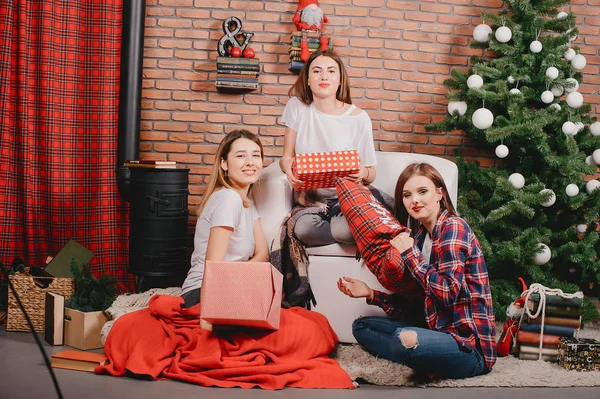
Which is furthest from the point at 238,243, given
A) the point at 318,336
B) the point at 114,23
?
the point at 114,23

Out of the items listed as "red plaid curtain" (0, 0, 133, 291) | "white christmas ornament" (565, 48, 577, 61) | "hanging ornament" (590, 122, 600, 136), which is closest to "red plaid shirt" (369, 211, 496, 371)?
"hanging ornament" (590, 122, 600, 136)

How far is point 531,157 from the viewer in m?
3.88

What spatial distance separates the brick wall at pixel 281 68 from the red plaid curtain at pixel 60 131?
0.31 metres

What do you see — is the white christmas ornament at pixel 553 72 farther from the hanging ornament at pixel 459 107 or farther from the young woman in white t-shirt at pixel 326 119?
the young woman in white t-shirt at pixel 326 119

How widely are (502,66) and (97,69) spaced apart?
102 inches

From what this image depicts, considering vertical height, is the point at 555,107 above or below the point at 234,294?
above

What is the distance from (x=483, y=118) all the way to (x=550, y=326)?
4.46 feet

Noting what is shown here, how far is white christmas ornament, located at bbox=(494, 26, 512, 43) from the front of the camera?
12.4 ft

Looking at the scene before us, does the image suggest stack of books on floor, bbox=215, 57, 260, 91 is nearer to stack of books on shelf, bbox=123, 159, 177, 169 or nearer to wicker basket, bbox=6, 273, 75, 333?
stack of books on shelf, bbox=123, 159, 177, 169

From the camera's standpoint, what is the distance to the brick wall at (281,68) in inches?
166

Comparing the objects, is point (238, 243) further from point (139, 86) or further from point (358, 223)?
point (139, 86)

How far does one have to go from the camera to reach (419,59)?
14.3 feet

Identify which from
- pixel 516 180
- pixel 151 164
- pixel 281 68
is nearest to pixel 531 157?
pixel 516 180

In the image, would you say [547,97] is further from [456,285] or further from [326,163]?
[456,285]
